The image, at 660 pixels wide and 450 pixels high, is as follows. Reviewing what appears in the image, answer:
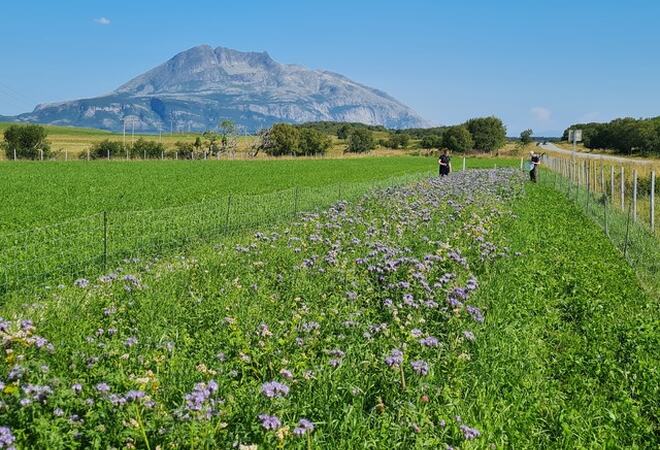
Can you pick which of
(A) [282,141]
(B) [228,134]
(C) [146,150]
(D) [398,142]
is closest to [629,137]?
(D) [398,142]

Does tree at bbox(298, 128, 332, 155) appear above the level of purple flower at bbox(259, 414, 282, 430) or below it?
above

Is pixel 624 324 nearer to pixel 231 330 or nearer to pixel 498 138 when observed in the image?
pixel 231 330

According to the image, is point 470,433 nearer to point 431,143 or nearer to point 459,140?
point 459,140

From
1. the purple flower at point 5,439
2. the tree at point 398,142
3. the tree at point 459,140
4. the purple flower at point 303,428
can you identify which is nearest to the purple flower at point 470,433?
the purple flower at point 303,428

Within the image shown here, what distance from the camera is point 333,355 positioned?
16.0 feet

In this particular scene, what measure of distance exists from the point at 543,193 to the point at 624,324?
747 inches

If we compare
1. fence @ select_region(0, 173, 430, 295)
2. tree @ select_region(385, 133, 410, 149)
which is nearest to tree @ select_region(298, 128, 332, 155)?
tree @ select_region(385, 133, 410, 149)

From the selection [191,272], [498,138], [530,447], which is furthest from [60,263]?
[498,138]

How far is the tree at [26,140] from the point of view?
64438 millimetres

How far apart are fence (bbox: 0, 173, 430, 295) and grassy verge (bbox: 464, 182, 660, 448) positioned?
255 inches

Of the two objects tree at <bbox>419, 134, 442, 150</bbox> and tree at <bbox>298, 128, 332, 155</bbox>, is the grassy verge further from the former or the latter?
tree at <bbox>419, 134, 442, 150</bbox>

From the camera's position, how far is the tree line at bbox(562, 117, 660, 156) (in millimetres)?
86125

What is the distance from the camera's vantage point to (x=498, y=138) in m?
115

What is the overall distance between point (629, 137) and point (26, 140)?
89.3 m
